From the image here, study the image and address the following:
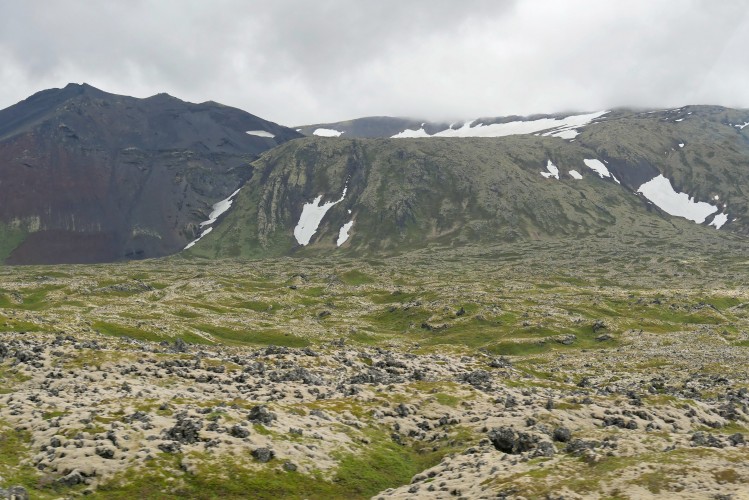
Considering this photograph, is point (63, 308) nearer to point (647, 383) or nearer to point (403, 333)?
point (403, 333)

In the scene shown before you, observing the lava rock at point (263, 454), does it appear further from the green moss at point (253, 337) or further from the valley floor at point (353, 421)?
the green moss at point (253, 337)

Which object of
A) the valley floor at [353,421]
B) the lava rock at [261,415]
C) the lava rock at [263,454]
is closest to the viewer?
the valley floor at [353,421]

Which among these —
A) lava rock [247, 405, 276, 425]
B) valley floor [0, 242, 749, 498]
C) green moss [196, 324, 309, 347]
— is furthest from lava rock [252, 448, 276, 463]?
green moss [196, 324, 309, 347]

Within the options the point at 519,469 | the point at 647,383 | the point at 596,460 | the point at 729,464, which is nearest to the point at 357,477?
the point at 519,469

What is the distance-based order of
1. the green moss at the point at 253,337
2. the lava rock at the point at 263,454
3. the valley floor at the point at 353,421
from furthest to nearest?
the green moss at the point at 253,337
the lava rock at the point at 263,454
the valley floor at the point at 353,421

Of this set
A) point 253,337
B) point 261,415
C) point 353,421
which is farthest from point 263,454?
point 253,337

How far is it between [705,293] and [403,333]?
97697 millimetres

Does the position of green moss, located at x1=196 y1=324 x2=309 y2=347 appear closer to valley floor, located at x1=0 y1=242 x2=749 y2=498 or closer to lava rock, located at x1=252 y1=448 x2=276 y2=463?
valley floor, located at x1=0 y1=242 x2=749 y2=498

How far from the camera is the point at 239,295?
582ft

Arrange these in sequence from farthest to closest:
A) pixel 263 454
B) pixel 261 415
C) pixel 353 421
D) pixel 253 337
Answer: pixel 253 337 → pixel 353 421 → pixel 261 415 → pixel 263 454

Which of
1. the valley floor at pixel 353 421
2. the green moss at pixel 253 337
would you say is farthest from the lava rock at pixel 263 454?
the green moss at pixel 253 337

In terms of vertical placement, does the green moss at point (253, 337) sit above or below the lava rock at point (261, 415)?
below

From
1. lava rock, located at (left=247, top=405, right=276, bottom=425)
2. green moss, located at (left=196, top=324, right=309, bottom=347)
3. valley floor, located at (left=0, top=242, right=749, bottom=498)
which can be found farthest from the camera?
green moss, located at (left=196, top=324, right=309, bottom=347)

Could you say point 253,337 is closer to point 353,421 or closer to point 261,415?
point 353,421
